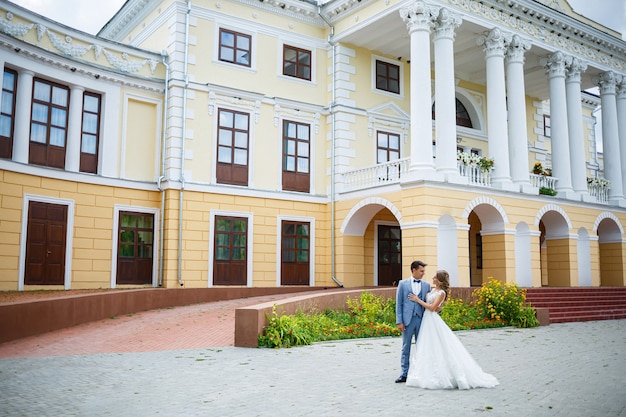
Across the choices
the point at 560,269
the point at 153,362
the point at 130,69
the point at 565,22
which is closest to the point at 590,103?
the point at 565,22

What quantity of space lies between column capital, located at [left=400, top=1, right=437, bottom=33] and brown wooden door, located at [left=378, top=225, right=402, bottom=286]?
27.7ft

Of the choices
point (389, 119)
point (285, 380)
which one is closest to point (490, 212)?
point (389, 119)

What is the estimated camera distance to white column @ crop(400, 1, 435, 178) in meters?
21.4

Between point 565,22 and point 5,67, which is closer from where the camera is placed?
point 5,67

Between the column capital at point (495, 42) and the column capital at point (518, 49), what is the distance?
59 centimetres

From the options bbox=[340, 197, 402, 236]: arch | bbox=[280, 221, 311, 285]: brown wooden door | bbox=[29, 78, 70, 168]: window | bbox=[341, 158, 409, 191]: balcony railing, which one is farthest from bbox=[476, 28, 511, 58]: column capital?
bbox=[29, 78, 70, 168]: window

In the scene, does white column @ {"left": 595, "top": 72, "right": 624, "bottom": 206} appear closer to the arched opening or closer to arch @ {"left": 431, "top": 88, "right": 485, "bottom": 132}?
the arched opening

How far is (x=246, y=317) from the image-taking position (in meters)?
12.4

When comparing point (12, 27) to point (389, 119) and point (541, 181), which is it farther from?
point (541, 181)

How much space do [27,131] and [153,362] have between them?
11.5m

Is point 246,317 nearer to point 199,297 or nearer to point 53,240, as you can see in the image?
point 199,297

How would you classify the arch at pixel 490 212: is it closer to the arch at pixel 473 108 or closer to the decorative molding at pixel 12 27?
the arch at pixel 473 108

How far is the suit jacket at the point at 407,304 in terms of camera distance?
9.08m

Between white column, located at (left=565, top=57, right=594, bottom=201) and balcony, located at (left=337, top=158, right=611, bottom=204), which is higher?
white column, located at (left=565, top=57, right=594, bottom=201)
